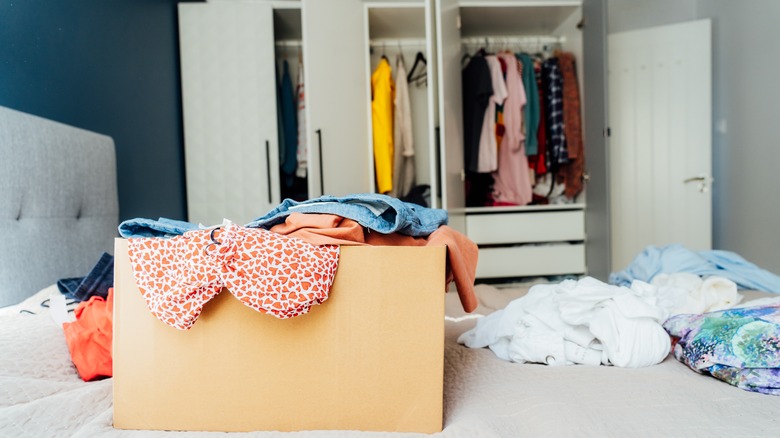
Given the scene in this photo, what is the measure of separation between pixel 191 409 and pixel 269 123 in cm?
217

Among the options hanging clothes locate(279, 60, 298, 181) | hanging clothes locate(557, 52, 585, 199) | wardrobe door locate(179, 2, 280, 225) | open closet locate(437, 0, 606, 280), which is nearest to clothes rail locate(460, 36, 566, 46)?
open closet locate(437, 0, 606, 280)

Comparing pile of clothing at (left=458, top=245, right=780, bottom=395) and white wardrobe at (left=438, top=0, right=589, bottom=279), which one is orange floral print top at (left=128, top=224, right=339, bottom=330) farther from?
white wardrobe at (left=438, top=0, right=589, bottom=279)

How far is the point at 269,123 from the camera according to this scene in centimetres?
275

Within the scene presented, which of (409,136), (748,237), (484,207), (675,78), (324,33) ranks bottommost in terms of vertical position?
(748,237)

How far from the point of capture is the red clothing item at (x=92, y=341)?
0.95 m

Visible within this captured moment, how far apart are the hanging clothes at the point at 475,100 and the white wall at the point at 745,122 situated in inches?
56.8

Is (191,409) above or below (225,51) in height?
below

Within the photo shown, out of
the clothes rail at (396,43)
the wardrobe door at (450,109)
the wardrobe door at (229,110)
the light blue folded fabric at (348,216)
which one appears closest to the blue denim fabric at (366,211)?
the light blue folded fabric at (348,216)

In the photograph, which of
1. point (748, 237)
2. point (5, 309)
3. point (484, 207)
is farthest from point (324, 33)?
point (748, 237)

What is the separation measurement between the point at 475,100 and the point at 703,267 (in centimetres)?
178

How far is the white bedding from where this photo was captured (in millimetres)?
729

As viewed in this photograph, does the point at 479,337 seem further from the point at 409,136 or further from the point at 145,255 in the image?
the point at 409,136

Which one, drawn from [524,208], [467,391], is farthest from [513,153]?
[467,391]

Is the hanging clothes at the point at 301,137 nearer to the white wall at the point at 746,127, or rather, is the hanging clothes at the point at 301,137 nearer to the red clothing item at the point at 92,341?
the red clothing item at the point at 92,341
